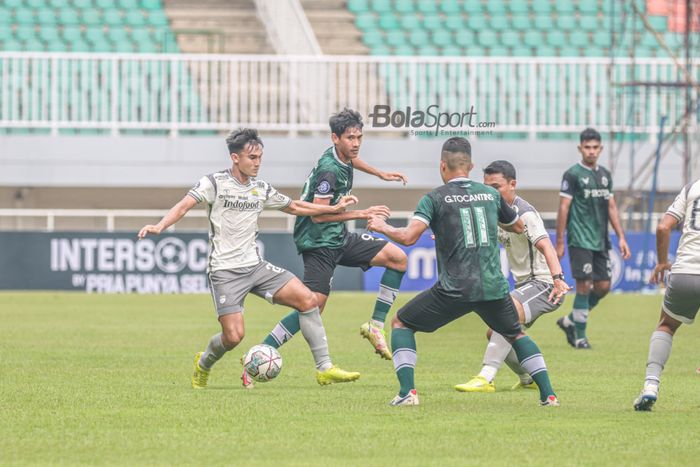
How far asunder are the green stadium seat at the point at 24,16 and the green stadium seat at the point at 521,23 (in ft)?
36.7

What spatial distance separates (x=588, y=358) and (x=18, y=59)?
1828 centimetres

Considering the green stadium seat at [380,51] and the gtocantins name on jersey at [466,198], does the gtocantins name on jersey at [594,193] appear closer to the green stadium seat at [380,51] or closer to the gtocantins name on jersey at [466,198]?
the gtocantins name on jersey at [466,198]

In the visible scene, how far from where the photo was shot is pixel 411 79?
1099 inches

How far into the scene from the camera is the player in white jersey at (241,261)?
401 inches

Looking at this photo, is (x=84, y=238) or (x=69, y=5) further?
(x=69, y=5)

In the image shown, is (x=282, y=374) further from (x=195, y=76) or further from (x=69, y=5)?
(x=69, y=5)

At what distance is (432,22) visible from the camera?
106ft

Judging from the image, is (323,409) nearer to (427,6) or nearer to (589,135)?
(589,135)

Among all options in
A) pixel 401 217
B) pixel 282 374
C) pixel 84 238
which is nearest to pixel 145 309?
pixel 84 238

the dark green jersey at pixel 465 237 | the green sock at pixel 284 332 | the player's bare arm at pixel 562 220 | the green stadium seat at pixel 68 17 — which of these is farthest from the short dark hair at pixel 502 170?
the green stadium seat at pixel 68 17

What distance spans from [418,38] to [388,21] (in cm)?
104

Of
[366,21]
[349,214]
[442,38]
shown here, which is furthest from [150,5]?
[349,214]

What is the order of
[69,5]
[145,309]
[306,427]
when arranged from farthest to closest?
1. [69,5]
2. [145,309]
3. [306,427]

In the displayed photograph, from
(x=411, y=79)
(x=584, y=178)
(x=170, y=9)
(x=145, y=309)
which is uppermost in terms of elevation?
(x=170, y=9)
